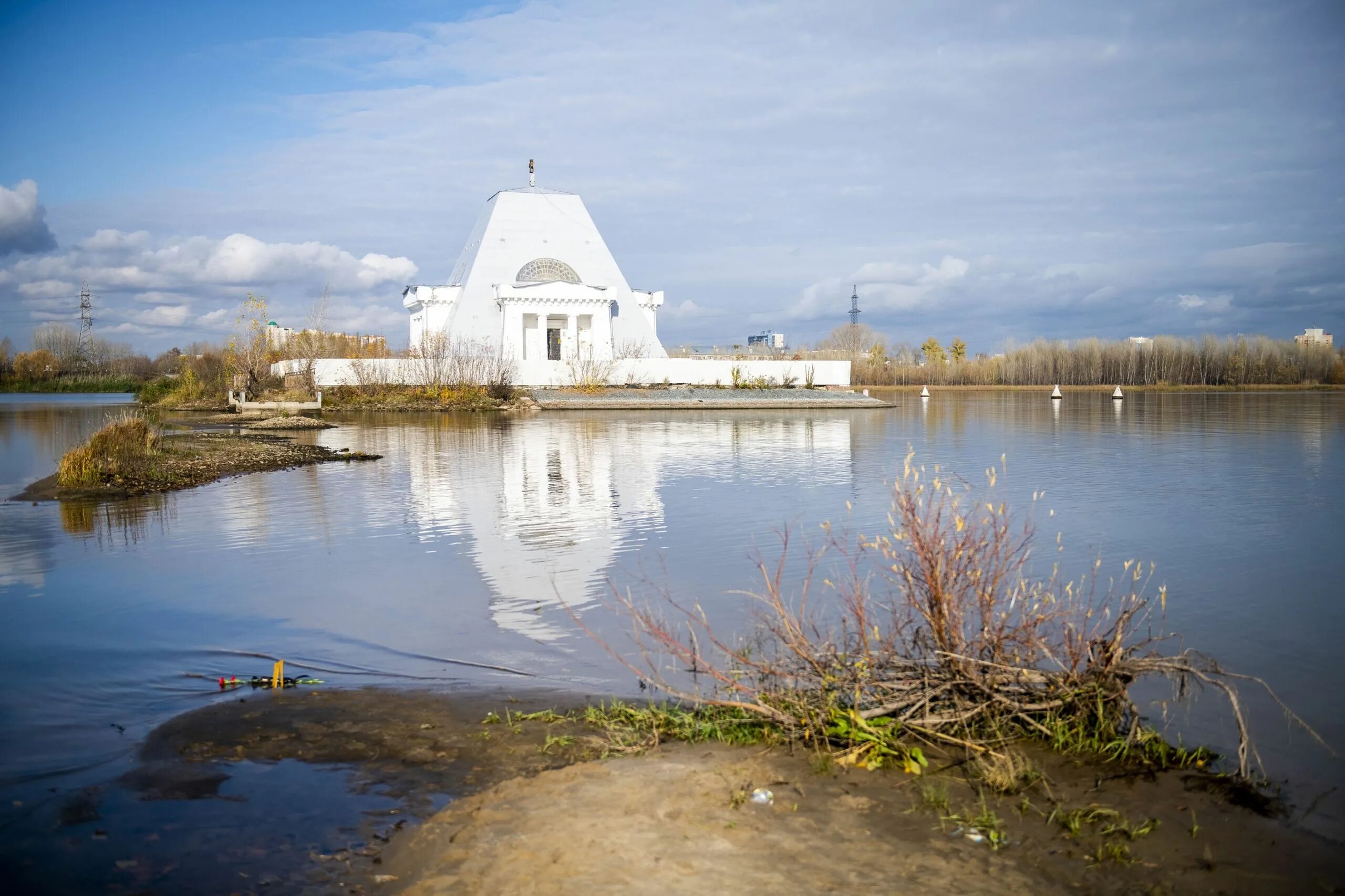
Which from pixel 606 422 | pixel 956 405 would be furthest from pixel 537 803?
pixel 956 405

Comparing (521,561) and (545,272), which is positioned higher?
(545,272)

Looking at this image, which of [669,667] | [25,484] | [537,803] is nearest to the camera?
[537,803]

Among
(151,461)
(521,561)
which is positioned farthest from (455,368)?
(521,561)

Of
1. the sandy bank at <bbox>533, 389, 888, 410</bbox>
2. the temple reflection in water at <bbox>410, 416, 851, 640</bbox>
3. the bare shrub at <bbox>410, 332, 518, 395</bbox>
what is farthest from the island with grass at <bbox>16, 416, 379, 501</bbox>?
the bare shrub at <bbox>410, 332, 518, 395</bbox>

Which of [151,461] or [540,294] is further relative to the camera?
[540,294]

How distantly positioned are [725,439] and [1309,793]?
69.6 ft

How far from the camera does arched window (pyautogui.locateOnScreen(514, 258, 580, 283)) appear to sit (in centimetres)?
5303

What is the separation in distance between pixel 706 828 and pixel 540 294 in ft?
154

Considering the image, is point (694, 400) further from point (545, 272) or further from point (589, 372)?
point (545, 272)

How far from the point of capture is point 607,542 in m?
11.0

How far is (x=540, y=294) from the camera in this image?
163ft

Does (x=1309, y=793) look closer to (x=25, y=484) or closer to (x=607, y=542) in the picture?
(x=607, y=542)

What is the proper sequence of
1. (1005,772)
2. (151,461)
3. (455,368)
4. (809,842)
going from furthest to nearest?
1. (455,368)
2. (151,461)
3. (1005,772)
4. (809,842)

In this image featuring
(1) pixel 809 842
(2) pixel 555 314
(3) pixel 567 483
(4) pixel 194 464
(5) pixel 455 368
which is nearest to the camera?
(1) pixel 809 842
